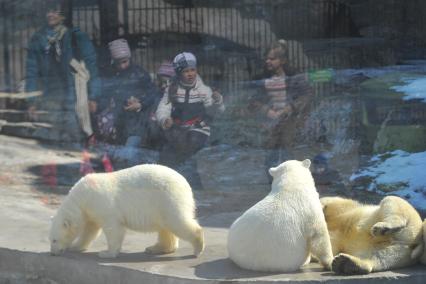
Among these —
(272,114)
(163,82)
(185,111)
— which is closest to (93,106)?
(163,82)

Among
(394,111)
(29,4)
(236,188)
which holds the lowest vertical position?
(236,188)

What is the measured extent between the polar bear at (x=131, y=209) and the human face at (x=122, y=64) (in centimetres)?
509

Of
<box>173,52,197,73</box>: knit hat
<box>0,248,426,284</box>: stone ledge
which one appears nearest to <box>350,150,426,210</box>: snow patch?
<box>173,52,197,73</box>: knit hat

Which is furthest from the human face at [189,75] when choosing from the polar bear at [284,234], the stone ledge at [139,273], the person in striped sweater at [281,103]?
the polar bear at [284,234]

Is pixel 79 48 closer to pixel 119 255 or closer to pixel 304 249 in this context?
pixel 119 255

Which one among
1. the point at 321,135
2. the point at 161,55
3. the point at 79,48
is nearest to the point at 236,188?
the point at 321,135

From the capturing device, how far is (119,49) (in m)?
11.4

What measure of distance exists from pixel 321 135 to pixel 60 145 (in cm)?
331

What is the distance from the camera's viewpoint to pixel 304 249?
5691 millimetres

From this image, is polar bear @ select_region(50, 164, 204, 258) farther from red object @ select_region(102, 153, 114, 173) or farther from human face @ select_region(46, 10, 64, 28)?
human face @ select_region(46, 10, 64, 28)

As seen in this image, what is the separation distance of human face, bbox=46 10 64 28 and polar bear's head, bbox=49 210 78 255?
573 centimetres

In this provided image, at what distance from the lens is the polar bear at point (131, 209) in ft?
20.1

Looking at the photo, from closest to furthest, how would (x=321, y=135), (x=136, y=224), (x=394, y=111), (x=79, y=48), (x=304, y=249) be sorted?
(x=304, y=249), (x=136, y=224), (x=394, y=111), (x=321, y=135), (x=79, y=48)

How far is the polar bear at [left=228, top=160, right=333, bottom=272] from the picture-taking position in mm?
5637
